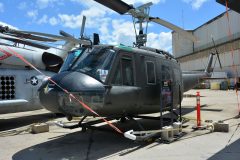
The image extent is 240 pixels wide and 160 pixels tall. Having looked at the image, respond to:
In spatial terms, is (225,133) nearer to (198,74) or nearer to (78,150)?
(78,150)

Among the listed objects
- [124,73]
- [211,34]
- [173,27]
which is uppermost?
[211,34]

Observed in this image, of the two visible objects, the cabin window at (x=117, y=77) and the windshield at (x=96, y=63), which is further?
the cabin window at (x=117, y=77)

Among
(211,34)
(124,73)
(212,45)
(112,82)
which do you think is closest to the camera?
(112,82)

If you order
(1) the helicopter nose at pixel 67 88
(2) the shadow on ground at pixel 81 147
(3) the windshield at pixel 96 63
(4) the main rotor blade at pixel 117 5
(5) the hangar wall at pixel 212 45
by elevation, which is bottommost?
(2) the shadow on ground at pixel 81 147

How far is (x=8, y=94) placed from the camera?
9805mm

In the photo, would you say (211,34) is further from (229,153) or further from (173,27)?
(229,153)

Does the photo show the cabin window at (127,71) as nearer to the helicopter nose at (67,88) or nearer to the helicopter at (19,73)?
the helicopter nose at (67,88)

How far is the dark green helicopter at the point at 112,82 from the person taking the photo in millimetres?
6211

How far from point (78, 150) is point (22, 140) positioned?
7.13ft

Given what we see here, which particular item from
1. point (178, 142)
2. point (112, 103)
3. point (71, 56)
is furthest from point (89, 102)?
point (178, 142)

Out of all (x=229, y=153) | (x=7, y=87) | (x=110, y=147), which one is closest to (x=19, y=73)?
(x=7, y=87)

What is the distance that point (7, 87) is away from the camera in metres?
9.80

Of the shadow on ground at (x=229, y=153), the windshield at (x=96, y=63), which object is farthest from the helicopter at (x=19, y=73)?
the shadow on ground at (x=229, y=153)

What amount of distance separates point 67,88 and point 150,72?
270 cm
